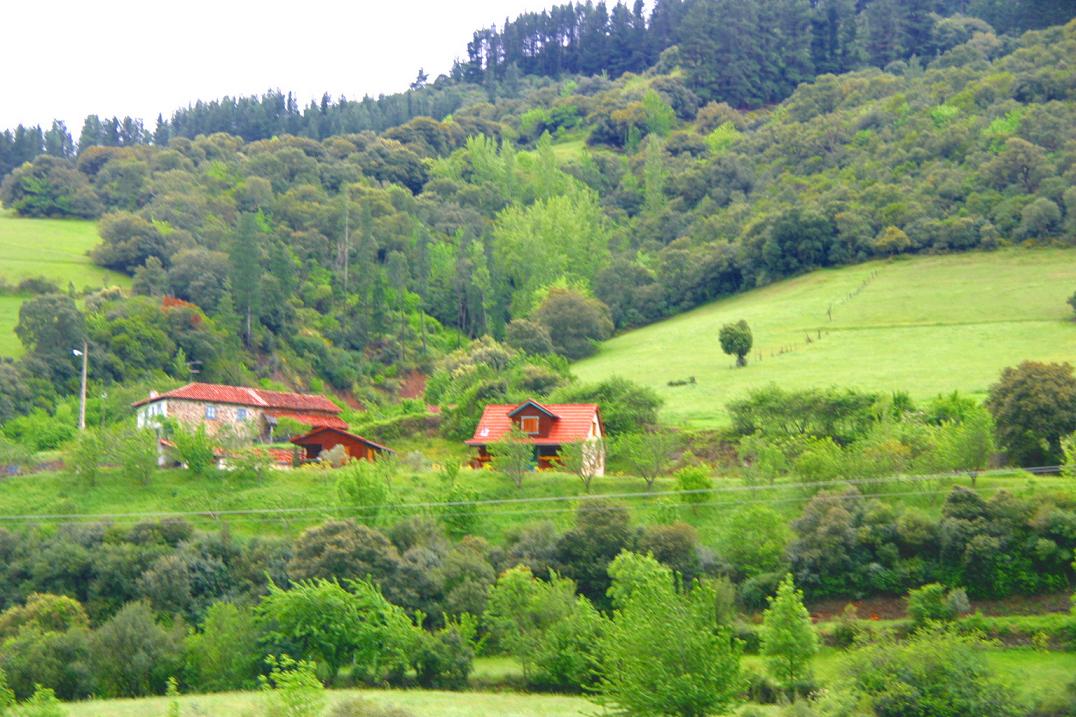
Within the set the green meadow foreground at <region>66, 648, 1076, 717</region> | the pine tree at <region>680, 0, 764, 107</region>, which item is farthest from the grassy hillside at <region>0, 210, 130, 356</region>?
the pine tree at <region>680, 0, 764, 107</region>

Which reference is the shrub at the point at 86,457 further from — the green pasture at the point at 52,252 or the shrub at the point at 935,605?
the green pasture at the point at 52,252

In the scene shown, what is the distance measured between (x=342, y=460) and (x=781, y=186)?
69791mm

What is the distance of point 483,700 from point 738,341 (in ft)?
149

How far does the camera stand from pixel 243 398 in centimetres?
6794

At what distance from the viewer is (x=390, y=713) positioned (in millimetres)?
29281

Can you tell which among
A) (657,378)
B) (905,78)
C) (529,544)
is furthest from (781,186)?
(529,544)

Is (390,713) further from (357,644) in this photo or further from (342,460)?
(342,460)

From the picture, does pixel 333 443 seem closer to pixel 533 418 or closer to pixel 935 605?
pixel 533 418

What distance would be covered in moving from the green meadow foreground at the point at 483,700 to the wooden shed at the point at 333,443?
82.1 ft

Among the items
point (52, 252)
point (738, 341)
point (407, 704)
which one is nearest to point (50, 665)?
point (407, 704)

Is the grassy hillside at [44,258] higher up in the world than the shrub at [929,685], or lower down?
higher up

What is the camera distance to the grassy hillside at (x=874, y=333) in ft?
226

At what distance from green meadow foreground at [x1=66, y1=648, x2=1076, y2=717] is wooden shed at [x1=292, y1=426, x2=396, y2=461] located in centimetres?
2503

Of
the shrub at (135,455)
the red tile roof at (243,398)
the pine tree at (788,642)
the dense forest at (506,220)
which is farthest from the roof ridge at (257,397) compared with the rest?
the pine tree at (788,642)
